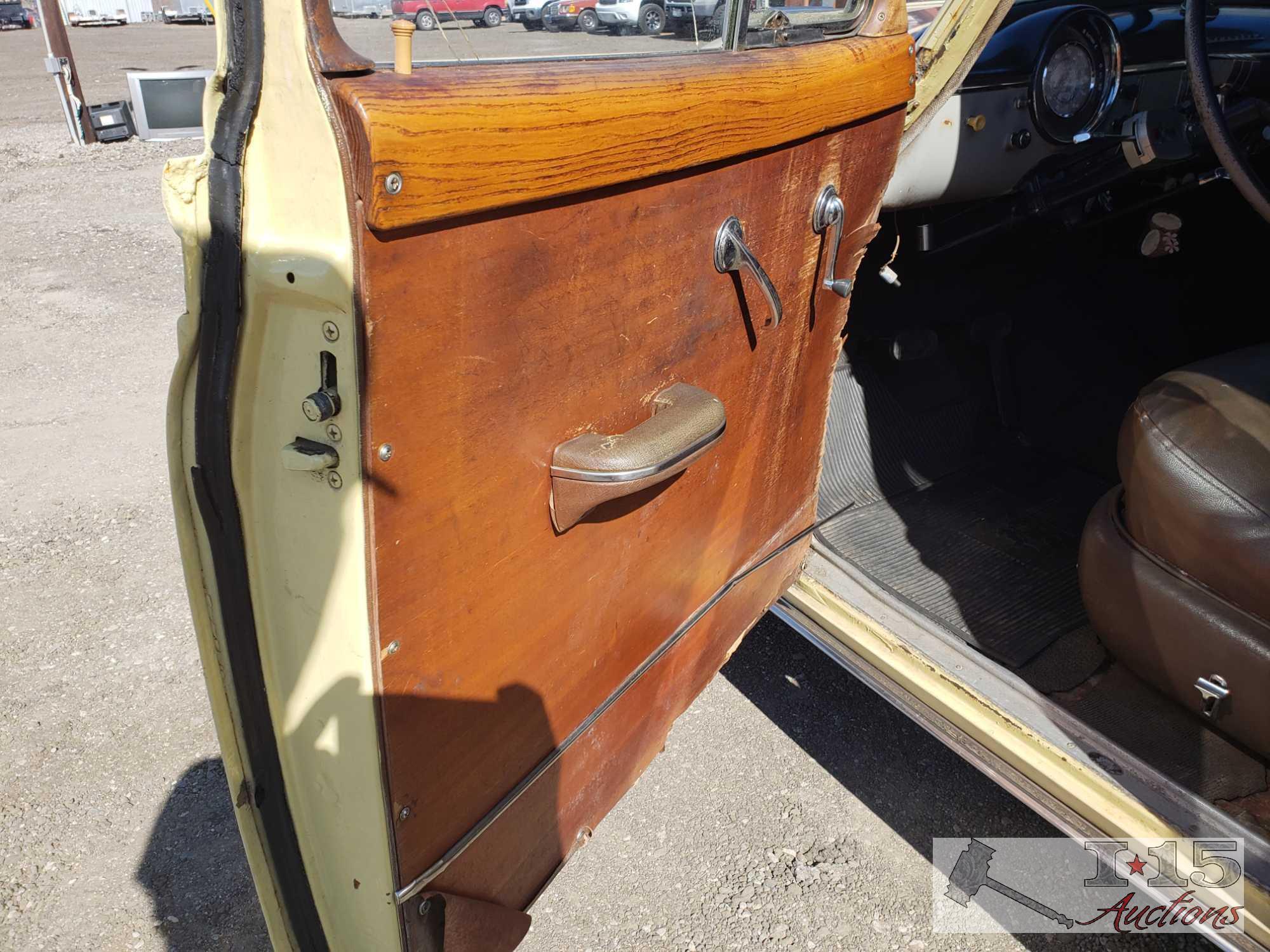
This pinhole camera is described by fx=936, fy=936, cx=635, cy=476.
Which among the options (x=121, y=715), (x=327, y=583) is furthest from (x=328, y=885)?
(x=121, y=715)

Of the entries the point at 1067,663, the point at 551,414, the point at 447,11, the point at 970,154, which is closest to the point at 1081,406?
the point at 970,154

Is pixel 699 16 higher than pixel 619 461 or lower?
higher

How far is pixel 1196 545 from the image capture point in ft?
5.57

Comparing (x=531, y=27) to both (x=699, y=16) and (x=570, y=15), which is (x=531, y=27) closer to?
(x=570, y=15)

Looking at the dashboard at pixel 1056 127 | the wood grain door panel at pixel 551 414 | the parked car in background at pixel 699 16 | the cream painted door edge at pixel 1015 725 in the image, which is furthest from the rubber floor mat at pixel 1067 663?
the parked car in background at pixel 699 16

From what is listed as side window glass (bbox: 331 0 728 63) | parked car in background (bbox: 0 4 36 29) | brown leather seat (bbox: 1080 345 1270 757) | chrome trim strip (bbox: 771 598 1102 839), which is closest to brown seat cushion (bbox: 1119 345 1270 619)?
brown leather seat (bbox: 1080 345 1270 757)

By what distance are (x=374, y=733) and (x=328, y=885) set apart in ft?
1.02

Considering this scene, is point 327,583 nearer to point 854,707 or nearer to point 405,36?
point 405,36

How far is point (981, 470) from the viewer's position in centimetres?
301

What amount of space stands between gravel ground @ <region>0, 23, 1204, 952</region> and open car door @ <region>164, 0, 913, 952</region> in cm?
29

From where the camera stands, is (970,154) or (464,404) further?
(970,154)

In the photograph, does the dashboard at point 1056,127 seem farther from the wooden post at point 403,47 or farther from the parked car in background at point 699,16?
the wooden post at point 403,47

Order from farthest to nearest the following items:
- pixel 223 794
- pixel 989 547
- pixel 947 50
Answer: pixel 989 547
pixel 223 794
pixel 947 50

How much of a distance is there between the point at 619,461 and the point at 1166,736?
143 cm
